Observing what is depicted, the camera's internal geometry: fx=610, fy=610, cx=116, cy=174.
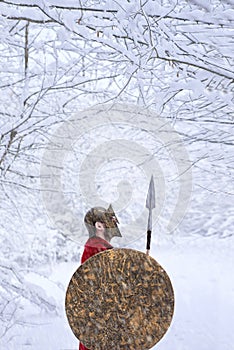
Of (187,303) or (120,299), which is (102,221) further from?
(187,303)

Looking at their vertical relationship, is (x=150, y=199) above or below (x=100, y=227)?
above

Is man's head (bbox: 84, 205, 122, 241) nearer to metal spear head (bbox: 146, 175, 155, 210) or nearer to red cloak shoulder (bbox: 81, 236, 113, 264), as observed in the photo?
red cloak shoulder (bbox: 81, 236, 113, 264)

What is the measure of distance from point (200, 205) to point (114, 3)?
10.7 m

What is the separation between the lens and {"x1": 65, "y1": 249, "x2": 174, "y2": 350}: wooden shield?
3.19 meters

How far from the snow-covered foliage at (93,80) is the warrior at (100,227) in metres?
0.75

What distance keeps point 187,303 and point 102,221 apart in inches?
251

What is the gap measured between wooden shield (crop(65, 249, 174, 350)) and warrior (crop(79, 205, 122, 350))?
0.51 meters

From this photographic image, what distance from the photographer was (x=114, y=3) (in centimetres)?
341

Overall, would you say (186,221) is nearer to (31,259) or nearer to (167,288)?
(31,259)

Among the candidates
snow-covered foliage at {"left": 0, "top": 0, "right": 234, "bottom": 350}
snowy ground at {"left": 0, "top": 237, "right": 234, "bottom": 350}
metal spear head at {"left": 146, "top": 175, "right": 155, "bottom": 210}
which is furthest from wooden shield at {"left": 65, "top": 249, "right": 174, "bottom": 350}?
snowy ground at {"left": 0, "top": 237, "right": 234, "bottom": 350}

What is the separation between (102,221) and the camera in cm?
372

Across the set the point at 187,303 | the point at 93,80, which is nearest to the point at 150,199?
the point at 93,80

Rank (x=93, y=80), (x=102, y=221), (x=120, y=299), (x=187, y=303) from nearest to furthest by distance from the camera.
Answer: (x=120, y=299) → (x=102, y=221) → (x=93, y=80) → (x=187, y=303)

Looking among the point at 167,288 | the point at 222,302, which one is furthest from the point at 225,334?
the point at 167,288
